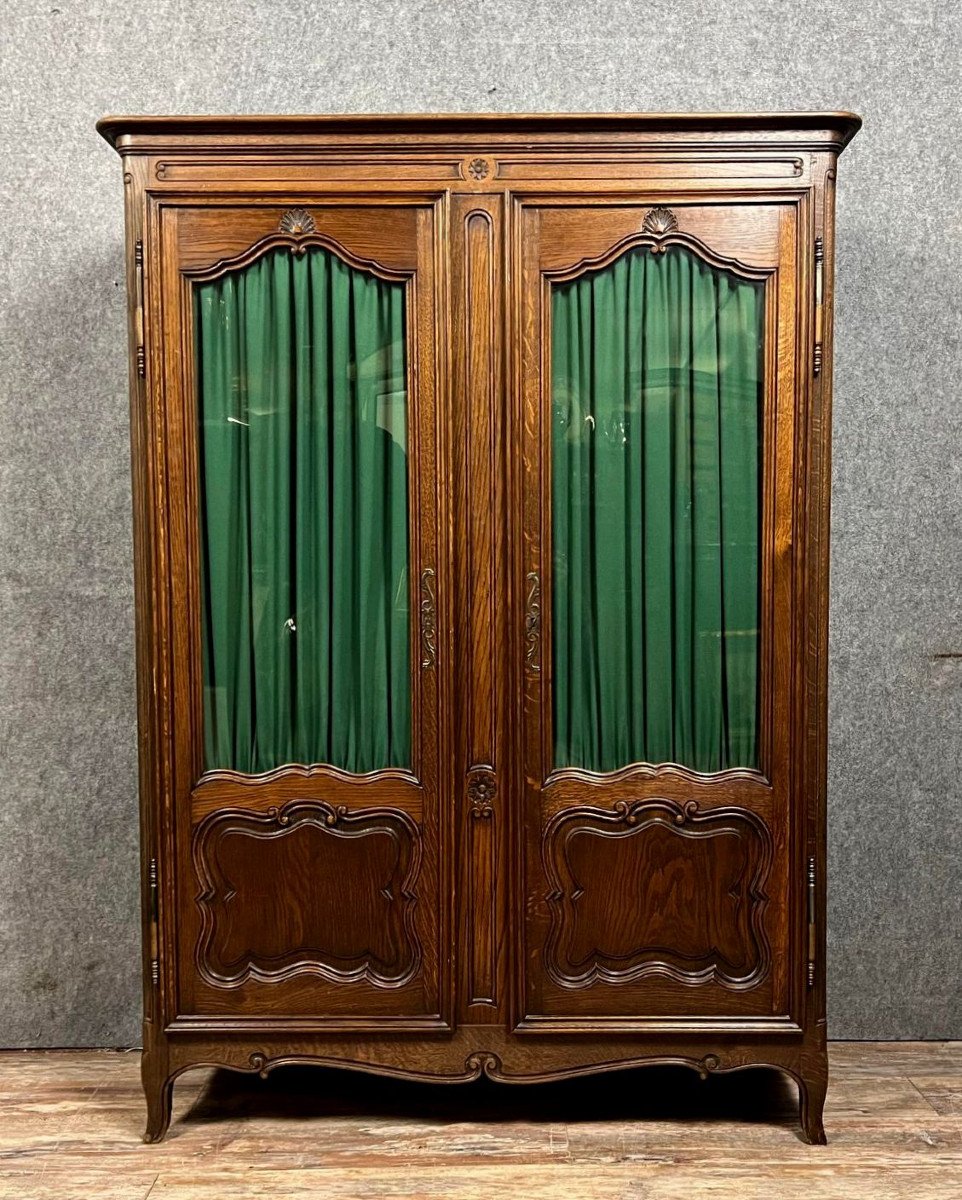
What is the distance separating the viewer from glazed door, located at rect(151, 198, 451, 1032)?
232cm

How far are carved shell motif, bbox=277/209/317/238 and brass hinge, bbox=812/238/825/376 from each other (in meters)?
1.02

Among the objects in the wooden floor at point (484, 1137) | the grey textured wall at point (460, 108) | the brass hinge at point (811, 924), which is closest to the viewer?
the wooden floor at point (484, 1137)

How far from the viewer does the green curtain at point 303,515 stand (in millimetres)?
2330

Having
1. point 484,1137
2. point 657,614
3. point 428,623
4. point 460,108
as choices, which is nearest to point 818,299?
point 657,614

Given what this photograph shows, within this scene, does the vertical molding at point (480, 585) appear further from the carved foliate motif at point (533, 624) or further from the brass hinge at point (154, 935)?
the brass hinge at point (154, 935)

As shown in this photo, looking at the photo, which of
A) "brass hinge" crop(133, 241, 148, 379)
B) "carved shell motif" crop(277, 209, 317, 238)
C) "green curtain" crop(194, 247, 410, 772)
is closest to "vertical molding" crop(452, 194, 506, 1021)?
"green curtain" crop(194, 247, 410, 772)

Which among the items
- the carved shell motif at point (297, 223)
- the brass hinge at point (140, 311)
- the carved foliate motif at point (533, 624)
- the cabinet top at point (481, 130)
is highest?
the cabinet top at point (481, 130)

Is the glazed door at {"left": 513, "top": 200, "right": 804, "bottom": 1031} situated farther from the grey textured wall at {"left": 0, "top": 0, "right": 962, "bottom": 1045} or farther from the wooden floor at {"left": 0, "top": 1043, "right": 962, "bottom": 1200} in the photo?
the grey textured wall at {"left": 0, "top": 0, "right": 962, "bottom": 1045}

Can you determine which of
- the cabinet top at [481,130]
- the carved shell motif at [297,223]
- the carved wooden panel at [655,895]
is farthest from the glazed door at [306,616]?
the carved wooden panel at [655,895]

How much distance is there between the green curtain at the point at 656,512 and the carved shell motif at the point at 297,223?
52cm

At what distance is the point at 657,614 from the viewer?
236 cm

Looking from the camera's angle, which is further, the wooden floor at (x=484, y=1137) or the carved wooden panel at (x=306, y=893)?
the carved wooden panel at (x=306, y=893)

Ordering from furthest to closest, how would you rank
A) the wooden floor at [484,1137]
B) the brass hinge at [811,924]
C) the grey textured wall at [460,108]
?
the grey textured wall at [460,108]
the brass hinge at [811,924]
the wooden floor at [484,1137]

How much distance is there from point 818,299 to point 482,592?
0.90 meters
